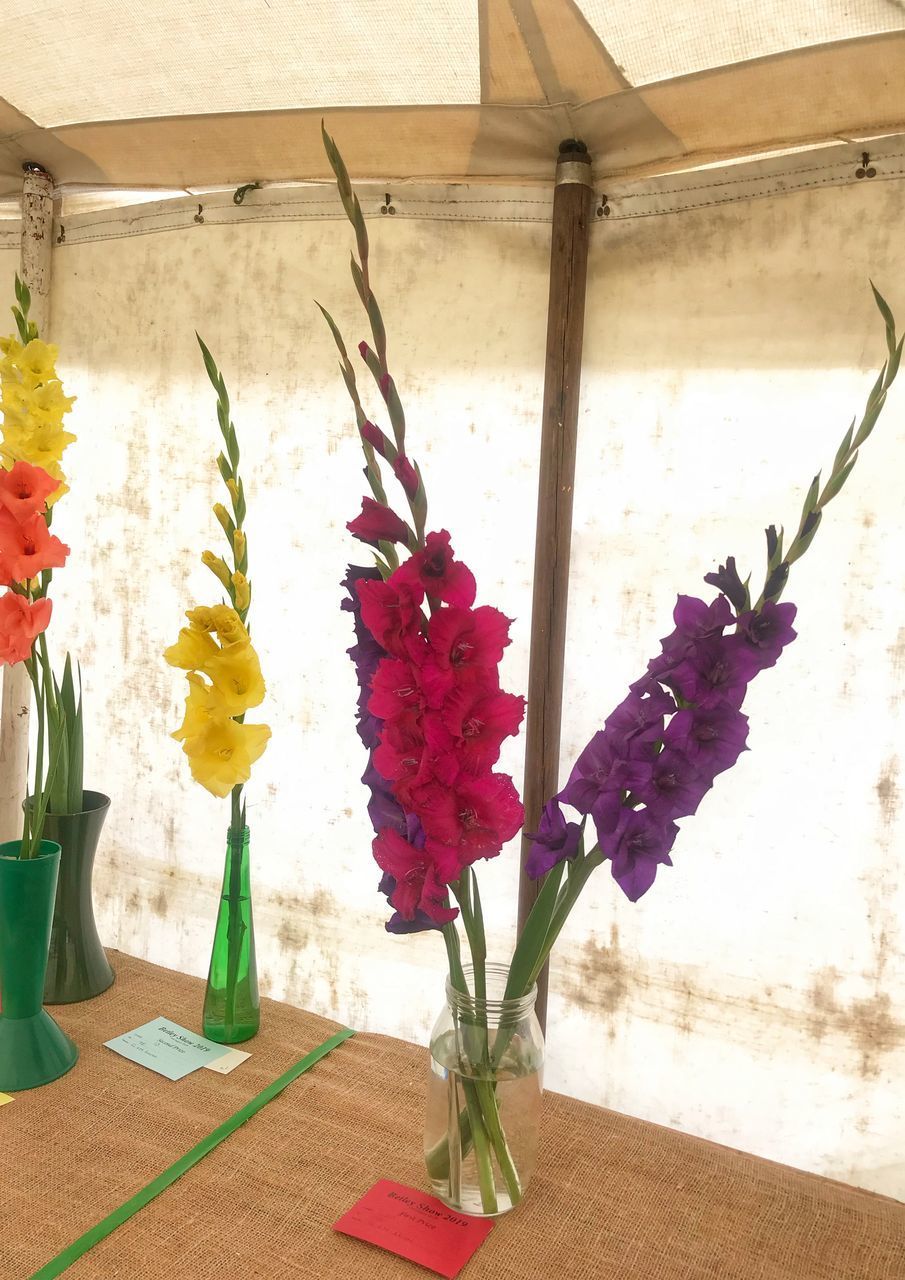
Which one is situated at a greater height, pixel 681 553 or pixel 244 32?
pixel 244 32

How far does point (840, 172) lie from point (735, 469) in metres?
0.44

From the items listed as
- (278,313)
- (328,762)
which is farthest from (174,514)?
(328,762)

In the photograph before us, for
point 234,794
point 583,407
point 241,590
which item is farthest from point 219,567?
point 583,407

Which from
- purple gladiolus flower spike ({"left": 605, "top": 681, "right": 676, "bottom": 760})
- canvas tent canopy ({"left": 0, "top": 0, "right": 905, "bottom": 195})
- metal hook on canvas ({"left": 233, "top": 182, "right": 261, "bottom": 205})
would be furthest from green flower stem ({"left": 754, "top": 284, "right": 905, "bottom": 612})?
metal hook on canvas ({"left": 233, "top": 182, "right": 261, "bottom": 205})

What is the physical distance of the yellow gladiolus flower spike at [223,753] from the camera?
101 cm

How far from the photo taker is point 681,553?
142cm

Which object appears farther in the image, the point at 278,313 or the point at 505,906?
the point at 278,313

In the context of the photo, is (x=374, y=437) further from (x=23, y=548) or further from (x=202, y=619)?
(x=23, y=548)

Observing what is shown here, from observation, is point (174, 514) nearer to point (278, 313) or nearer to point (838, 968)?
point (278, 313)

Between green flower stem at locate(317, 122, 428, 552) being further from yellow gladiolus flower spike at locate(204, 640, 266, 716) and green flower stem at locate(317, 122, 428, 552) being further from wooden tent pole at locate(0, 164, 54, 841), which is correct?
wooden tent pole at locate(0, 164, 54, 841)

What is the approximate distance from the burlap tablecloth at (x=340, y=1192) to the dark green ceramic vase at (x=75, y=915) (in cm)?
15

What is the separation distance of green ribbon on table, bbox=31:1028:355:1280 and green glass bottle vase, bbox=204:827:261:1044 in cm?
10

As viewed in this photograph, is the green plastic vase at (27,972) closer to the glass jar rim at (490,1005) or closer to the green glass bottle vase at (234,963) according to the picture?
the green glass bottle vase at (234,963)

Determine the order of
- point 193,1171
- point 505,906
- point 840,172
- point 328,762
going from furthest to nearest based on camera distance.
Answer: point 328,762, point 505,906, point 840,172, point 193,1171
